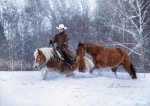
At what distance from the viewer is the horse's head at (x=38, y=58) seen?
4287 millimetres

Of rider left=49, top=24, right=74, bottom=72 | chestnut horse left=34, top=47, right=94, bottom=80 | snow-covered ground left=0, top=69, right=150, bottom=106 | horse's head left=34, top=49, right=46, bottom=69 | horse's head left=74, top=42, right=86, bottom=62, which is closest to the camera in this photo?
snow-covered ground left=0, top=69, right=150, bottom=106

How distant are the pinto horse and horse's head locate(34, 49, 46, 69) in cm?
93

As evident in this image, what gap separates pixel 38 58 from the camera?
4387 mm

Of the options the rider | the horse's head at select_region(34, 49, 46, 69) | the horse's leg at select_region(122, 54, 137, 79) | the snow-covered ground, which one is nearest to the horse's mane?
the horse's head at select_region(34, 49, 46, 69)

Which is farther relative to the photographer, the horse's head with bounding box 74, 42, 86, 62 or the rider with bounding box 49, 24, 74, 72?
the rider with bounding box 49, 24, 74, 72

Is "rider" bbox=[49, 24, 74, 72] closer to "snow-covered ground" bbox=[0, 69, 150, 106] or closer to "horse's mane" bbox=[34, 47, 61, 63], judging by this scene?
"horse's mane" bbox=[34, 47, 61, 63]

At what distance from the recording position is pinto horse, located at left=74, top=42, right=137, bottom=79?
457 cm

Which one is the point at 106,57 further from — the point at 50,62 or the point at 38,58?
the point at 38,58

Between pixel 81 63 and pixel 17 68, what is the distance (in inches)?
92.9

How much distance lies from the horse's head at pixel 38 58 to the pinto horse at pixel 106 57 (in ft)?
3.06

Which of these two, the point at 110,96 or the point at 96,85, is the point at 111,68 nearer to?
the point at 96,85

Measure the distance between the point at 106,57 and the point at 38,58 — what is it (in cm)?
185

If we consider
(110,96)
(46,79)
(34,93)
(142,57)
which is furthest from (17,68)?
(142,57)

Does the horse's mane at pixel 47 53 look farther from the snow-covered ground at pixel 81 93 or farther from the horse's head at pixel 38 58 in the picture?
the snow-covered ground at pixel 81 93
